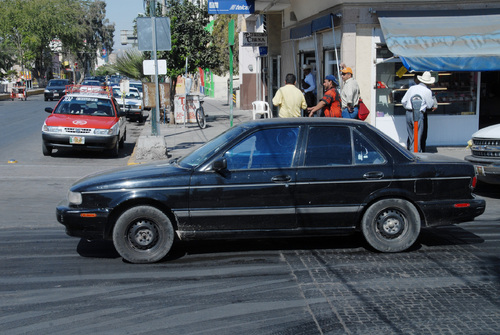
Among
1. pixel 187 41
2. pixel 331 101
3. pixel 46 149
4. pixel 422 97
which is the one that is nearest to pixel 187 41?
pixel 187 41

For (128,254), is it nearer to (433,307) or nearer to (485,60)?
(433,307)

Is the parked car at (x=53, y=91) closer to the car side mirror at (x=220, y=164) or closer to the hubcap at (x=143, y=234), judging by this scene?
the hubcap at (x=143, y=234)

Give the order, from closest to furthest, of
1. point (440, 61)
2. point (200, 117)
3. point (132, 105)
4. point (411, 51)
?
point (440, 61) → point (411, 51) → point (200, 117) → point (132, 105)

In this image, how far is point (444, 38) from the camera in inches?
522

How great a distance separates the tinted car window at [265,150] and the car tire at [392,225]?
112 cm

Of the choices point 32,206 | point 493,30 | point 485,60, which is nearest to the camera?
point 32,206

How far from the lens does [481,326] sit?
446 centimetres

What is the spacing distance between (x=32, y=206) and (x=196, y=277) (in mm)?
4676

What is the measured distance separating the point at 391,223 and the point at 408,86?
8996mm

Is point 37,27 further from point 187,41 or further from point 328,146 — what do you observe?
point 328,146

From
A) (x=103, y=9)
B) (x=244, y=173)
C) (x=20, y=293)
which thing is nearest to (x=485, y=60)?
(x=244, y=173)

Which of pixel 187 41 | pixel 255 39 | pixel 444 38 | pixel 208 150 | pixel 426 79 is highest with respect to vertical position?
pixel 187 41

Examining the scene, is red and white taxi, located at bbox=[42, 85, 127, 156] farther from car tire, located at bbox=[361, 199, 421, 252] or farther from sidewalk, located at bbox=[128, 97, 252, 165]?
car tire, located at bbox=[361, 199, 421, 252]

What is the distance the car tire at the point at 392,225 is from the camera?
20.8 feet
